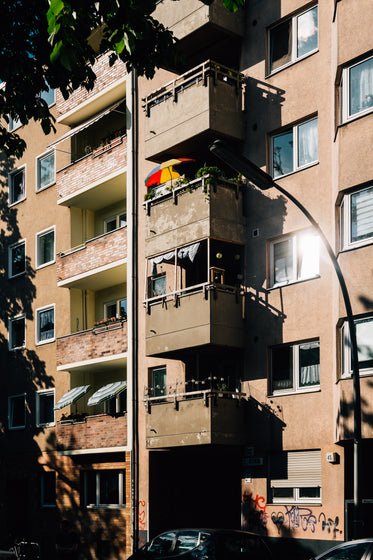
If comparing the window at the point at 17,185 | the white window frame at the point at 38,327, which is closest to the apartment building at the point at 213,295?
the white window frame at the point at 38,327

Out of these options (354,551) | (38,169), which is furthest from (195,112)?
(354,551)

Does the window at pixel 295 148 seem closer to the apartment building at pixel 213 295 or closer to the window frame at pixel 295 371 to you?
the apartment building at pixel 213 295

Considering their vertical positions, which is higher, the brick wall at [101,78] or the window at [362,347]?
the brick wall at [101,78]

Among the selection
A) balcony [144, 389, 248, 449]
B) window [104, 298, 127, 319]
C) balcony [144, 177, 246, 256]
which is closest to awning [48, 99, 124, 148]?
balcony [144, 177, 246, 256]

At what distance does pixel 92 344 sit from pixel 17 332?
684cm

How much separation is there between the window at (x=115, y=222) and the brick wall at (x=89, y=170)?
5.18 feet

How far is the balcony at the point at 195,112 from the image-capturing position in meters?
22.3

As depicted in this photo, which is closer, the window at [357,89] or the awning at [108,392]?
the window at [357,89]

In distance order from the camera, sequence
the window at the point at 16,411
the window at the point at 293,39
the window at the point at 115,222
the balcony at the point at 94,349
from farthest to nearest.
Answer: the window at the point at 16,411 → the window at the point at 115,222 → the balcony at the point at 94,349 → the window at the point at 293,39

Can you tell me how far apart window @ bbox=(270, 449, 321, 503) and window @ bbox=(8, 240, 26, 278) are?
15.2 meters

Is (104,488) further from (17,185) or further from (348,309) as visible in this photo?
(348,309)

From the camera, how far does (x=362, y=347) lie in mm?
17953

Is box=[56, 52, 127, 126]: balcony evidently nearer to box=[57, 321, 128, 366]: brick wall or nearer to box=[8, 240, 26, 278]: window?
box=[8, 240, 26, 278]: window

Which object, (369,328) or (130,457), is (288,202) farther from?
(130,457)
